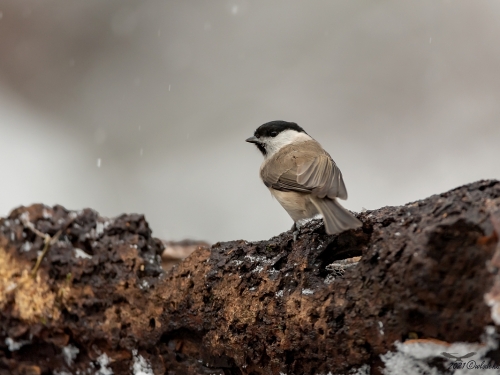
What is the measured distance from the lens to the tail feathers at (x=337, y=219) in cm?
178

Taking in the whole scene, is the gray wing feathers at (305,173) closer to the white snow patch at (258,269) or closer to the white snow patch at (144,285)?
the white snow patch at (258,269)

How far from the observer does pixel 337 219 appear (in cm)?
188

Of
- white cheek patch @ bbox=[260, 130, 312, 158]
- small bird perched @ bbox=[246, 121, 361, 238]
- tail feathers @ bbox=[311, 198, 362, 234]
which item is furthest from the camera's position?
white cheek patch @ bbox=[260, 130, 312, 158]

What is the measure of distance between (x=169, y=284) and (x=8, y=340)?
1.96ft

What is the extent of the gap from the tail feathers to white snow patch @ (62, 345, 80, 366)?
1.00 meters

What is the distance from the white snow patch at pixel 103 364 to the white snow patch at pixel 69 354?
9cm

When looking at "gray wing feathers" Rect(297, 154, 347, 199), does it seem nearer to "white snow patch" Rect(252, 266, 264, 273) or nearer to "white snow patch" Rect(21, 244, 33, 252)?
"white snow patch" Rect(252, 266, 264, 273)

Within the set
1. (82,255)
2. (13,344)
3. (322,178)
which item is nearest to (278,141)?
(322,178)

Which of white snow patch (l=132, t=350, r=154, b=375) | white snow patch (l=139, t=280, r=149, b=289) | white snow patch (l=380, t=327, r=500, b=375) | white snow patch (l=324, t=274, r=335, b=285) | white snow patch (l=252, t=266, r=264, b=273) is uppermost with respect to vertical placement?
white snow patch (l=139, t=280, r=149, b=289)

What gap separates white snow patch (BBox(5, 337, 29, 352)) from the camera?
1.94 metres

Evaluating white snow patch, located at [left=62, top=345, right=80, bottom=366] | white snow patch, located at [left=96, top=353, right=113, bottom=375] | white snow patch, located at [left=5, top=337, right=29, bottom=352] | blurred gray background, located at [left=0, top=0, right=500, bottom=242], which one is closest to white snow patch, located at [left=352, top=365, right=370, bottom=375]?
white snow patch, located at [left=96, top=353, right=113, bottom=375]

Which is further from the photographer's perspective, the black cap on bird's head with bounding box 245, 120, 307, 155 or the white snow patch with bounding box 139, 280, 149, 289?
the black cap on bird's head with bounding box 245, 120, 307, 155

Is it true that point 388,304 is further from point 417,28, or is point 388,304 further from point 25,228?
point 417,28

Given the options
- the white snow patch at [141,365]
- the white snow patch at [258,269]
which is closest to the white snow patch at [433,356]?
the white snow patch at [258,269]
